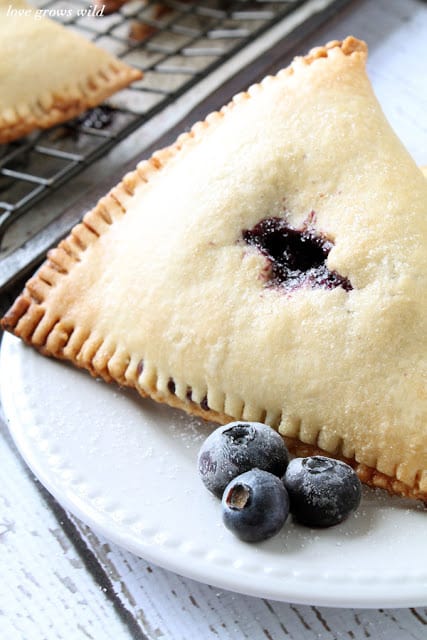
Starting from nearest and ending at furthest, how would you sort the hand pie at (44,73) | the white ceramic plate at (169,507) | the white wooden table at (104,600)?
the white ceramic plate at (169,507)
the white wooden table at (104,600)
the hand pie at (44,73)

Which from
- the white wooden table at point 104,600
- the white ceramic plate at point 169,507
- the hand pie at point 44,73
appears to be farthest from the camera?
the hand pie at point 44,73

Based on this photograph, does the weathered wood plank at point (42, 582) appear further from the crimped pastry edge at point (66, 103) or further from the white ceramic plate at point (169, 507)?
the crimped pastry edge at point (66, 103)

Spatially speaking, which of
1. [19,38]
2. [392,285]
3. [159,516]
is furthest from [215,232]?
[19,38]

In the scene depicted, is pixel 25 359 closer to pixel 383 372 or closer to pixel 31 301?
pixel 31 301

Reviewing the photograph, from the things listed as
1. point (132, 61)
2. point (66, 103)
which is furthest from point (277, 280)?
point (132, 61)

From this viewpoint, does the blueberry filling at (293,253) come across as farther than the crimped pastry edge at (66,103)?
No

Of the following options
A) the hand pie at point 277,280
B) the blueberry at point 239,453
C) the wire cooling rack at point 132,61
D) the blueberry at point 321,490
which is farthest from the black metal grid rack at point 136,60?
the blueberry at point 321,490

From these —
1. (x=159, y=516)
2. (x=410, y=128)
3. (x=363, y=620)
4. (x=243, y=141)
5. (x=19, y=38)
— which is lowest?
(x=363, y=620)
